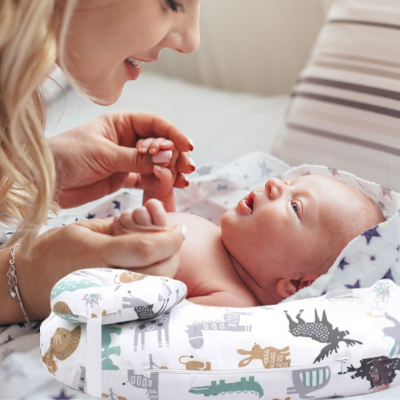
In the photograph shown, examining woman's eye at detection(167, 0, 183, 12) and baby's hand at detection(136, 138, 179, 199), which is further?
baby's hand at detection(136, 138, 179, 199)

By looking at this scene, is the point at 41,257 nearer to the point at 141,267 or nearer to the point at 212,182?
the point at 141,267

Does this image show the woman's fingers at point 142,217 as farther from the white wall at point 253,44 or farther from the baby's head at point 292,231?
the white wall at point 253,44

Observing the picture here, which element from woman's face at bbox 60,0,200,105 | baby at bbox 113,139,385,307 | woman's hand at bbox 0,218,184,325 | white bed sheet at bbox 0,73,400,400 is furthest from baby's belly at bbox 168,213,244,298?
white bed sheet at bbox 0,73,400,400

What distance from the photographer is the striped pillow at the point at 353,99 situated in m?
1.31

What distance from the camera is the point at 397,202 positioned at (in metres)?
0.96

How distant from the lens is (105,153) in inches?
42.1

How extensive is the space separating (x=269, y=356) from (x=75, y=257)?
0.33 m

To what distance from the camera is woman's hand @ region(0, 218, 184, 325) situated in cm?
69

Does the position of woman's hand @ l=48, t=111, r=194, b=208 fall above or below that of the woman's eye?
below

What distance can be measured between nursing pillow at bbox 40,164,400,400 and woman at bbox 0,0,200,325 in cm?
6

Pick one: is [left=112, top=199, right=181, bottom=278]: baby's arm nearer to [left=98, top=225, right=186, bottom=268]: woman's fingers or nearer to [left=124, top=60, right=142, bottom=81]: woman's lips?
[left=98, top=225, right=186, bottom=268]: woman's fingers

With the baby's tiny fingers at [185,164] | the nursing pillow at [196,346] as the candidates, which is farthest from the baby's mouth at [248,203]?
the nursing pillow at [196,346]

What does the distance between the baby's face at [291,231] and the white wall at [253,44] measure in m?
1.23

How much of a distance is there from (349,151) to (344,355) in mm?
751
